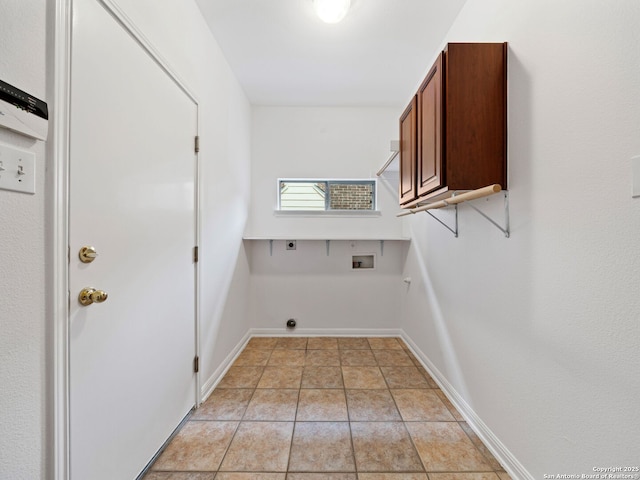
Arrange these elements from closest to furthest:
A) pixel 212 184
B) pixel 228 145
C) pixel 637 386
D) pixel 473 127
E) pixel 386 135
Result: 1. pixel 637 386
2. pixel 473 127
3. pixel 212 184
4. pixel 228 145
5. pixel 386 135

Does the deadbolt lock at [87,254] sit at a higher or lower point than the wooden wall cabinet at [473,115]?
lower

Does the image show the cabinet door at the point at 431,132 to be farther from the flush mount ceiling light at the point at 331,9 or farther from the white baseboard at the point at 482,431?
the white baseboard at the point at 482,431

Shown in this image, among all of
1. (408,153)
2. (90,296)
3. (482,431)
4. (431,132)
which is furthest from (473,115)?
(90,296)

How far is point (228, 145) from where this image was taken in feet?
7.75

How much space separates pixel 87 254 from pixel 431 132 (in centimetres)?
172

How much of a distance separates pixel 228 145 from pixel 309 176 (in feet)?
3.41

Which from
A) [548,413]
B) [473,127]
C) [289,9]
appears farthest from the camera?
[289,9]

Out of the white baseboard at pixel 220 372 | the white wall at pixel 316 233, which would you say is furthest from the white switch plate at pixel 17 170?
the white wall at pixel 316 233

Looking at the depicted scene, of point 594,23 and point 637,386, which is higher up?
point 594,23

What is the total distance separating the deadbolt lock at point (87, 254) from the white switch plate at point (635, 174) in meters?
1.78

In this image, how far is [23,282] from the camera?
77 cm

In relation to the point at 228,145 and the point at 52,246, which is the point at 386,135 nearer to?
the point at 228,145

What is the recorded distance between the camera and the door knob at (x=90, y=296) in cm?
94

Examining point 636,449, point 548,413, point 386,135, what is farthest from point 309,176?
point 636,449
